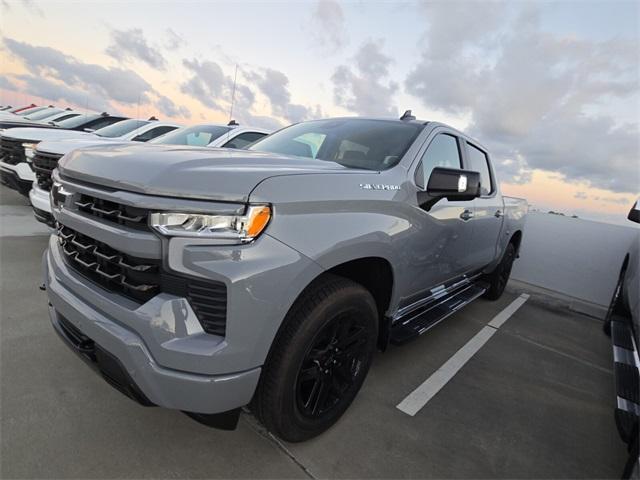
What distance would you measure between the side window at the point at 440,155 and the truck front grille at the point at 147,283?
5.52ft

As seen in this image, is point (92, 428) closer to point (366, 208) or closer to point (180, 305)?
point (180, 305)

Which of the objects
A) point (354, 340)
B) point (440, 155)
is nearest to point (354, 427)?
point (354, 340)

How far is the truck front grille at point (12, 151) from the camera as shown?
539 cm

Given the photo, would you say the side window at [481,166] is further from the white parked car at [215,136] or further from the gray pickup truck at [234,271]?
the white parked car at [215,136]

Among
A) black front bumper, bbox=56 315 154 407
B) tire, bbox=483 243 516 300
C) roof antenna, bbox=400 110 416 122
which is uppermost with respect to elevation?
roof antenna, bbox=400 110 416 122

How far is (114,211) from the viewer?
167 cm

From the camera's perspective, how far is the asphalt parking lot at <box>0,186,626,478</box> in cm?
191

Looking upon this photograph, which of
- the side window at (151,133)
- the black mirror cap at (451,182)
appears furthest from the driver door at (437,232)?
the side window at (151,133)

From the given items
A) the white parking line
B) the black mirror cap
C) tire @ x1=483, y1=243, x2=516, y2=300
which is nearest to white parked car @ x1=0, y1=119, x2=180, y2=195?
the black mirror cap

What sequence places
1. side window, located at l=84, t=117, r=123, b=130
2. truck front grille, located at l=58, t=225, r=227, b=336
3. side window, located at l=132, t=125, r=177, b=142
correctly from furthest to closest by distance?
side window, located at l=84, t=117, r=123, b=130 → side window, located at l=132, t=125, r=177, b=142 → truck front grille, located at l=58, t=225, r=227, b=336

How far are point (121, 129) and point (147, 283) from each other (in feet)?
24.6

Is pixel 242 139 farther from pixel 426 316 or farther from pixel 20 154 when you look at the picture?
pixel 426 316

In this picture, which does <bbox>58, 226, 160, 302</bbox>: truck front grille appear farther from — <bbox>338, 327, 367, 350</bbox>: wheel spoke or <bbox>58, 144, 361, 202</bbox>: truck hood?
<bbox>338, 327, 367, 350</bbox>: wheel spoke

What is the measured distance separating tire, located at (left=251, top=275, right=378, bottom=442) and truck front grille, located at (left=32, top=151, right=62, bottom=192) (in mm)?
3751
